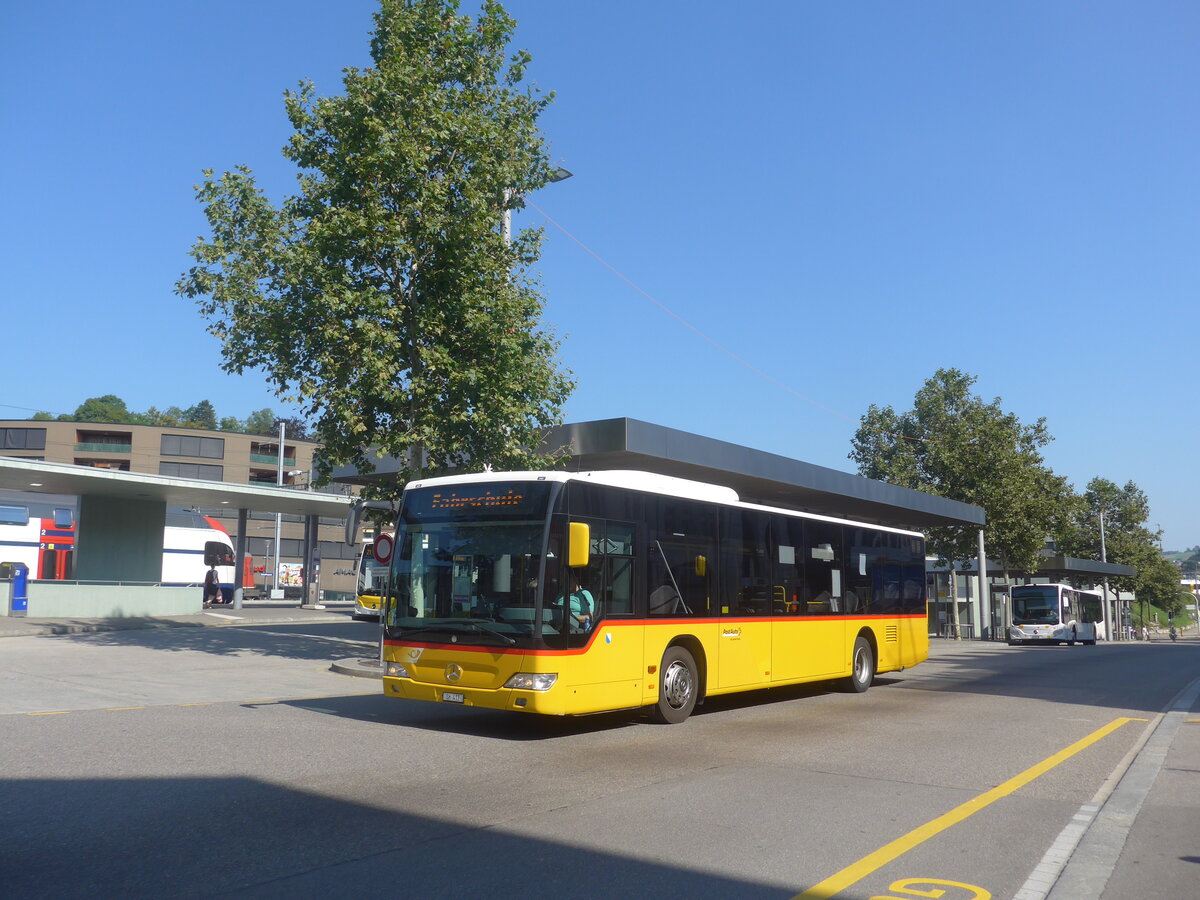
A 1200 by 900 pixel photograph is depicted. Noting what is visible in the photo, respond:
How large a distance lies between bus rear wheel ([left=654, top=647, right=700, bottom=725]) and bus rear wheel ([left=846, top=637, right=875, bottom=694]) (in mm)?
4843

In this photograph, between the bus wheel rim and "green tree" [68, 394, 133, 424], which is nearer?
the bus wheel rim

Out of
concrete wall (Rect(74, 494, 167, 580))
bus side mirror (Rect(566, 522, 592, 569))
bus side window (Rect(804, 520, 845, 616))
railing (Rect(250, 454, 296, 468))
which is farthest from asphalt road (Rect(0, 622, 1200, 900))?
railing (Rect(250, 454, 296, 468))

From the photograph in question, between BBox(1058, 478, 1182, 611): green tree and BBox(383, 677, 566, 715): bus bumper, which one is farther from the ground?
BBox(1058, 478, 1182, 611): green tree

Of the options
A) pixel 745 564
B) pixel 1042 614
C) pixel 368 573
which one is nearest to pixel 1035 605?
pixel 1042 614

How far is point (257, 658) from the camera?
20391 millimetres

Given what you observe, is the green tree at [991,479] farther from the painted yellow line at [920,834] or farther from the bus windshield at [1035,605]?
the painted yellow line at [920,834]

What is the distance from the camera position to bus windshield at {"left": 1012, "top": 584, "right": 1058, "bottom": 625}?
46781 millimetres

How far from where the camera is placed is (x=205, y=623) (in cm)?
3091

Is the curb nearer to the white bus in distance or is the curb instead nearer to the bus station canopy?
the bus station canopy

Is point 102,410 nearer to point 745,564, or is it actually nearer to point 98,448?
point 98,448

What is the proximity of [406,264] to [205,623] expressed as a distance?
17.5 m

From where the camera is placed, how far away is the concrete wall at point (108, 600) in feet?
97.3

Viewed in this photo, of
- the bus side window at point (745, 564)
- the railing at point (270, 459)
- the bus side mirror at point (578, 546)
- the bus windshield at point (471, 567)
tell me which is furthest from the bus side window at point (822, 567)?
the railing at point (270, 459)

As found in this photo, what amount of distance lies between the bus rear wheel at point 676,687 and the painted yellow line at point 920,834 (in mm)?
3976
